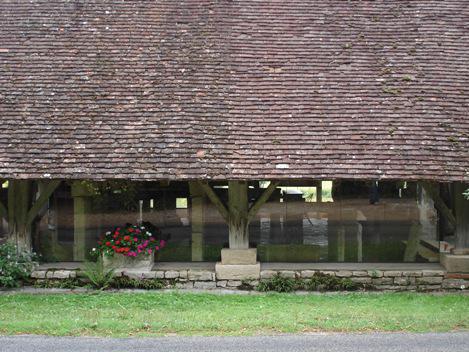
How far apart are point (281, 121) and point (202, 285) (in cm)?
362

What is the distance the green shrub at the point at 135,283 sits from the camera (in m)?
10.8

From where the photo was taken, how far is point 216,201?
11156 millimetres

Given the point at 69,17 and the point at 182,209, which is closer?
the point at 182,209

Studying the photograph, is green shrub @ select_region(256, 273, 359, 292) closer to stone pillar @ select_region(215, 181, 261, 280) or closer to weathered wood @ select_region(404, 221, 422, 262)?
stone pillar @ select_region(215, 181, 261, 280)

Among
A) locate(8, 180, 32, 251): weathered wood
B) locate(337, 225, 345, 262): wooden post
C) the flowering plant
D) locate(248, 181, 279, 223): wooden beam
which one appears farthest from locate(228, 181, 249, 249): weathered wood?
locate(8, 180, 32, 251): weathered wood

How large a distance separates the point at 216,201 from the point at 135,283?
87.8 inches

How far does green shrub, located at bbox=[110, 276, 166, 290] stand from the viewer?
1080 cm

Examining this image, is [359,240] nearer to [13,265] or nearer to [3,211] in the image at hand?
[13,265]

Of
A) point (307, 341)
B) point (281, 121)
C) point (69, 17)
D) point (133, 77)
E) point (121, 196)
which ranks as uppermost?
point (69, 17)

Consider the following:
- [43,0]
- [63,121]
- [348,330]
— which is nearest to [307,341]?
[348,330]

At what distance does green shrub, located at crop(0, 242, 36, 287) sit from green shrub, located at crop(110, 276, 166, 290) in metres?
1.69

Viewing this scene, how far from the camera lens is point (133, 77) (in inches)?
479

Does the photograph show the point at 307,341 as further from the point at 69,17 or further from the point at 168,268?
the point at 69,17

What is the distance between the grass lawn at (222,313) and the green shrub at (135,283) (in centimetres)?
45
